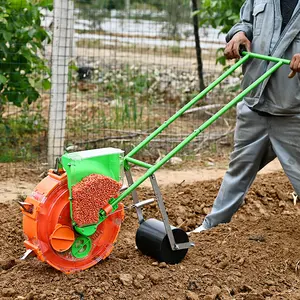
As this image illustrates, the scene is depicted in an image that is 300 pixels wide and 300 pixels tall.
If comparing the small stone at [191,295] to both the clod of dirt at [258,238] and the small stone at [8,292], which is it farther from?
the clod of dirt at [258,238]

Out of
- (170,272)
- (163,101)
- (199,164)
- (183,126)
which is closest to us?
(170,272)

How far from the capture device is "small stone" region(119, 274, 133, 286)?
381cm

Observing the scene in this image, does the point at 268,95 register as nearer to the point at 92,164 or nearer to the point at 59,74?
the point at 92,164

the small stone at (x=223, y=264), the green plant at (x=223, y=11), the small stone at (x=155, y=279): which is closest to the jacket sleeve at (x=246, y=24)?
the small stone at (x=223, y=264)

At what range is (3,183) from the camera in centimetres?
613

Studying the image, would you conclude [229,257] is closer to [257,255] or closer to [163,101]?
[257,255]

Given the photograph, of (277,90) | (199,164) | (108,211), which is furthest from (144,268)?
(199,164)

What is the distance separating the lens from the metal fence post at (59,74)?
6.58 meters

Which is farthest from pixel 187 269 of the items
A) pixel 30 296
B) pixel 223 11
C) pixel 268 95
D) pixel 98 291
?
pixel 223 11

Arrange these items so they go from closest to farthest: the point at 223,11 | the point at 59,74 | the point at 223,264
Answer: the point at 223,264 → the point at 59,74 → the point at 223,11

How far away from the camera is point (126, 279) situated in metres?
3.83

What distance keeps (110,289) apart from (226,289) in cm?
67

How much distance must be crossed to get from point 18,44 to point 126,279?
12.1ft

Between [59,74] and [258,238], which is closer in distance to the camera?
[258,238]
